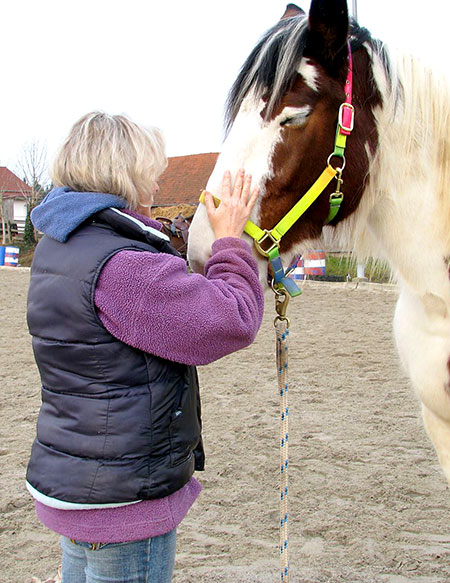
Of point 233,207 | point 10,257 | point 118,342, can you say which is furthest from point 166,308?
point 10,257

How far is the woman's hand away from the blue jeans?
3.05 feet

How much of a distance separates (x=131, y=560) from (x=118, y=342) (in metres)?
0.65

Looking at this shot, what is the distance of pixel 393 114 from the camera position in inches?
68.5

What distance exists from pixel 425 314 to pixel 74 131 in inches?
50.6

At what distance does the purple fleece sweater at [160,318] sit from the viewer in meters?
1.41

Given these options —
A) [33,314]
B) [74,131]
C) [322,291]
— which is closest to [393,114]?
[74,131]

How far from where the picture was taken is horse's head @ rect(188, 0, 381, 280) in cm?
169

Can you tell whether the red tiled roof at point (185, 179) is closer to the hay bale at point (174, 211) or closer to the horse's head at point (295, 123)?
the hay bale at point (174, 211)

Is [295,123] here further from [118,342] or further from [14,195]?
[14,195]

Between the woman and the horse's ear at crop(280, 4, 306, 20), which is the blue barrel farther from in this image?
the woman

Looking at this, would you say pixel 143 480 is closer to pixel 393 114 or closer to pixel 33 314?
pixel 33 314

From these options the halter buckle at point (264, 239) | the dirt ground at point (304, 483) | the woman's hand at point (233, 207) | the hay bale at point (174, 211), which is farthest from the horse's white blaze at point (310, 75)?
the hay bale at point (174, 211)

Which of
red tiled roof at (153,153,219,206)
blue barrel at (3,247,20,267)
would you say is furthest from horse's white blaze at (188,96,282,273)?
red tiled roof at (153,153,219,206)

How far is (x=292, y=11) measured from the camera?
2.11 metres
